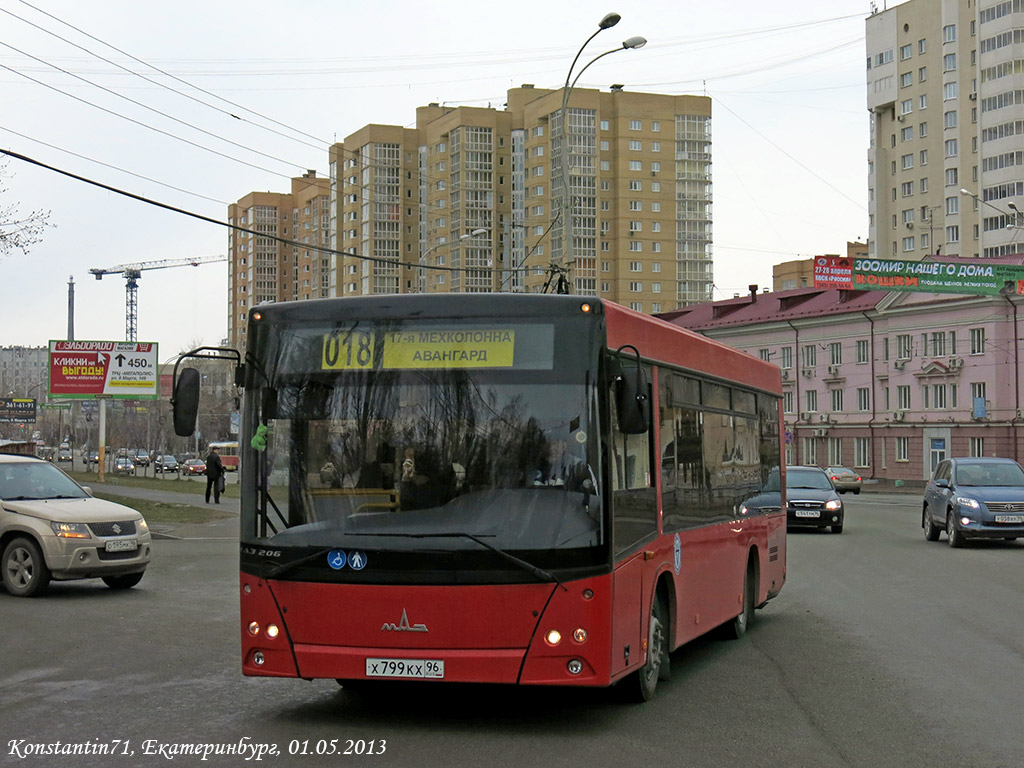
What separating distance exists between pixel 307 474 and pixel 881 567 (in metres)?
14.1

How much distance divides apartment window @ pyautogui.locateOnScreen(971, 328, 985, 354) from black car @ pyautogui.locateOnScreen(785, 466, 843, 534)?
4134 centimetres

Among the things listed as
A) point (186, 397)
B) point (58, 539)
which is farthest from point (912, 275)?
point (186, 397)

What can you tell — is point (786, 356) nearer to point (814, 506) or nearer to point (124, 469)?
point (124, 469)

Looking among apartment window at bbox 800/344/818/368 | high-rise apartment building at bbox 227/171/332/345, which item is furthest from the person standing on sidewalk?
high-rise apartment building at bbox 227/171/332/345

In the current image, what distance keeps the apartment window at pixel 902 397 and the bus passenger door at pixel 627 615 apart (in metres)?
67.6

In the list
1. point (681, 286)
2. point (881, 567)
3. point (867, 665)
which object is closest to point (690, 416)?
point (867, 665)

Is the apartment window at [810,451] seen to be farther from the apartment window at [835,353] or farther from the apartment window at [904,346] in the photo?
the apartment window at [904,346]

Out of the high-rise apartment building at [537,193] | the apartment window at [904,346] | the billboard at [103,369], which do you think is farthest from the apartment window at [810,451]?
the billboard at [103,369]

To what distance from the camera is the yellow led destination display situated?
771 centimetres

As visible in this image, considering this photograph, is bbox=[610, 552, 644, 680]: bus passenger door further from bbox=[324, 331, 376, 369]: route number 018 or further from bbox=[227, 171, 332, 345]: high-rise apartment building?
bbox=[227, 171, 332, 345]: high-rise apartment building

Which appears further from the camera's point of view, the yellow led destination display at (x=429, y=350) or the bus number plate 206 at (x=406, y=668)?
the yellow led destination display at (x=429, y=350)

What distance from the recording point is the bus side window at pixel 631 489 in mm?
7793

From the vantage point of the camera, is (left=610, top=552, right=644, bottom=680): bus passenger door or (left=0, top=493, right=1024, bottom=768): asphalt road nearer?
(left=0, top=493, right=1024, bottom=768): asphalt road

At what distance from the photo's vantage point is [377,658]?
7.47 m
